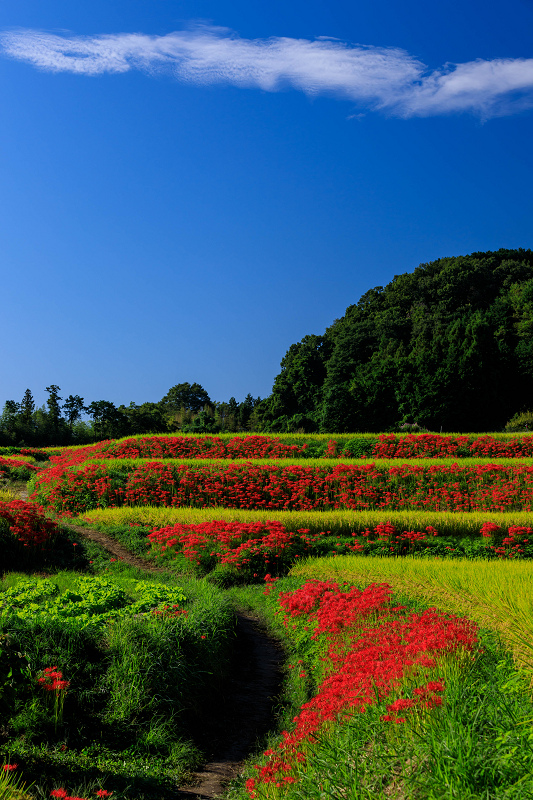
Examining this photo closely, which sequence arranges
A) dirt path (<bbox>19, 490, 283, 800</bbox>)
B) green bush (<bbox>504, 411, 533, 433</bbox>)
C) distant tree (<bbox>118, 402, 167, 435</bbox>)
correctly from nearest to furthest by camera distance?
dirt path (<bbox>19, 490, 283, 800</bbox>), green bush (<bbox>504, 411, 533, 433</bbox>), distant tree (<bbox>118, 402, 167, 435</bbox>)

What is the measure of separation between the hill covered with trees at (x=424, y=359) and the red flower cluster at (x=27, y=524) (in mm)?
32491

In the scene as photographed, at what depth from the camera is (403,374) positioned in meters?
44.4

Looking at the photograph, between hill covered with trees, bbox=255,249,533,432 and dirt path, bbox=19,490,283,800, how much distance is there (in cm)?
3522

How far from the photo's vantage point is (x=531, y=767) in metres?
3.03

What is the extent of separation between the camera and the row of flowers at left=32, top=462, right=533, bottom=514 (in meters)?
17.7

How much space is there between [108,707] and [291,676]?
2.50 metres

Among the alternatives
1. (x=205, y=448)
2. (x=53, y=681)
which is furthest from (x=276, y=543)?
(x=205, y=448)

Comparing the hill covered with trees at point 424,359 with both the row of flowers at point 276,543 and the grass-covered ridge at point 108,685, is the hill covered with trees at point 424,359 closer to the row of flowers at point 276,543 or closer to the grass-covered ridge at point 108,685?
the row of flowers at point 276,543

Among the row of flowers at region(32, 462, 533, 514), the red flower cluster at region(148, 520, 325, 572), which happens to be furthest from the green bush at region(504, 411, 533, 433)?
the red flower cluster at region(148, 520, 325, 572)

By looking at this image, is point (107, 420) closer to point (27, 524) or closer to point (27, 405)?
point (27, 405)

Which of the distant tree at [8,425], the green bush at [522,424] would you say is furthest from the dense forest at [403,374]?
the green bush at [522,424]

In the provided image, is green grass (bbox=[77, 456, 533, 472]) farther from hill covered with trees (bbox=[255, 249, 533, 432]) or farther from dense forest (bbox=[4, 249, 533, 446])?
hill covered with trees (bbox=[255, 249, 533, 432])

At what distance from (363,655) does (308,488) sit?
12.5 metres

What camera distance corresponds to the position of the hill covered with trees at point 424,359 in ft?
142
